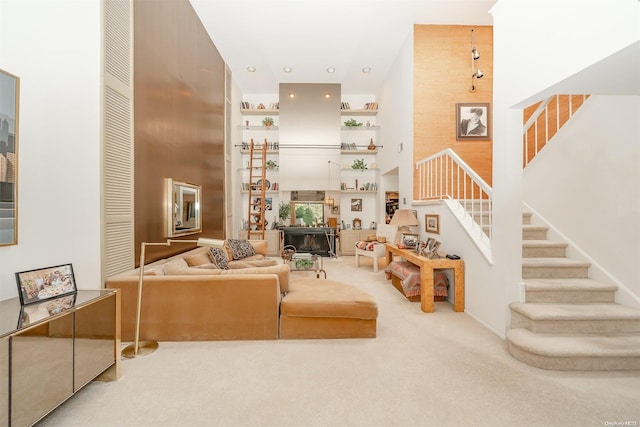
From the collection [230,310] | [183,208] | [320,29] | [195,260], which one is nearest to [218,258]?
[195,260]

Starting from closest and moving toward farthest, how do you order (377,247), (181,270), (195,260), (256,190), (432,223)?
(181,270) < (195,260) < (432,223) < (377,247) < (256,190)

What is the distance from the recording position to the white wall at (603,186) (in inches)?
109

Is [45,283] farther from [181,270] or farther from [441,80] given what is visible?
[441,80]

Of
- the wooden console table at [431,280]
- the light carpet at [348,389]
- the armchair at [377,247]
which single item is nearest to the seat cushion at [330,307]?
the light carpet at [348,389]

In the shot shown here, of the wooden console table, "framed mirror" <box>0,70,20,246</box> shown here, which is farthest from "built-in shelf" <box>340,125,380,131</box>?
"framed mirror" <box>0,70,20,246</box>

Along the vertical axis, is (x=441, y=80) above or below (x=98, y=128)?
above

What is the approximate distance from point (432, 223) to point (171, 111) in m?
4.27

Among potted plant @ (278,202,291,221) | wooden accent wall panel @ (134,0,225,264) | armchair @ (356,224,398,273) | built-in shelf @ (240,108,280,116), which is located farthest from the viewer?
built-in shelf @ (240,108,280,116)

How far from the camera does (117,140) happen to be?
8.80 feet

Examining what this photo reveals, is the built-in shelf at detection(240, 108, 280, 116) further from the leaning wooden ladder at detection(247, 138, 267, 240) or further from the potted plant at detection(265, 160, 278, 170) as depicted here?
the potted plant at detection(265, 160, 278, 170)

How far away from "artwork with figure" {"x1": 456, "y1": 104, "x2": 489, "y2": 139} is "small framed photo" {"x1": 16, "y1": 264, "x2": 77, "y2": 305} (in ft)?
19.1

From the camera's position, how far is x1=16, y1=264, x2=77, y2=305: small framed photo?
70.6 inches

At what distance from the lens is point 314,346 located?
2609mm

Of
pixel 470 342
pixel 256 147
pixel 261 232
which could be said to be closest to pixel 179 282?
pixel 470 342
